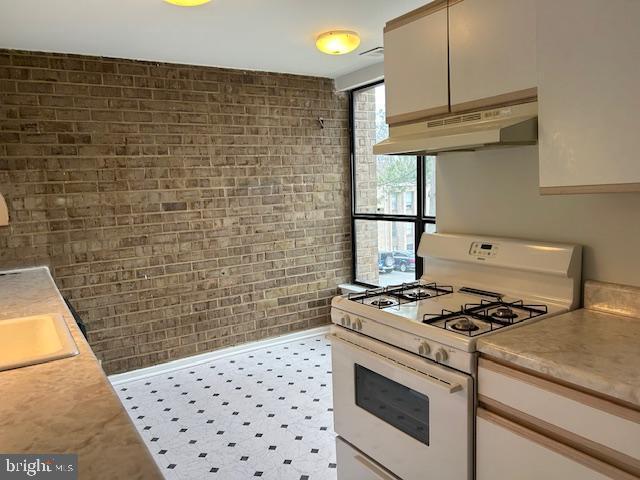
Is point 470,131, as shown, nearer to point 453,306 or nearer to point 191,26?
point 453,306

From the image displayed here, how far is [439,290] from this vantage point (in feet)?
7.97

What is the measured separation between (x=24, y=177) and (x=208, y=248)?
1.41 meters

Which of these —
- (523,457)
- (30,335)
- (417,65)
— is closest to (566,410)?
(523,457)

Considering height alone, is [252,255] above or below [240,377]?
above

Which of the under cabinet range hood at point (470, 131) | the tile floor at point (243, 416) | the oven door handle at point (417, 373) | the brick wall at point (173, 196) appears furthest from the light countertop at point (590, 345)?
the brick wall at point (173, 196)

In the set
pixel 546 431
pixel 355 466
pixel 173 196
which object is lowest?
pixel 355 466

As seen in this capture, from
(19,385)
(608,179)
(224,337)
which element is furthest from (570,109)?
(224,337)

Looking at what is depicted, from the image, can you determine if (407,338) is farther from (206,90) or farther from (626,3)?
(206,90)

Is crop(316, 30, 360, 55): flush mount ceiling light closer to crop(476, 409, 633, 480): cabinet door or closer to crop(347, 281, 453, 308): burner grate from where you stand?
crop(347, 281, 453, 308): burner grate

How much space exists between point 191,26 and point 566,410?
2.85 metres

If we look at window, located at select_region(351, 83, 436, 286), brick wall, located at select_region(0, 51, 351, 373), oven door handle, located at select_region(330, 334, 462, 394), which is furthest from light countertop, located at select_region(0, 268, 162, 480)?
window, located at select_region(351, 83, 436, 286)

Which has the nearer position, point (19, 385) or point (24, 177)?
point (19, 385)

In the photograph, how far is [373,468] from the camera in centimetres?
206

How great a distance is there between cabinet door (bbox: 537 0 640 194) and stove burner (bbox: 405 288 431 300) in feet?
2.48
